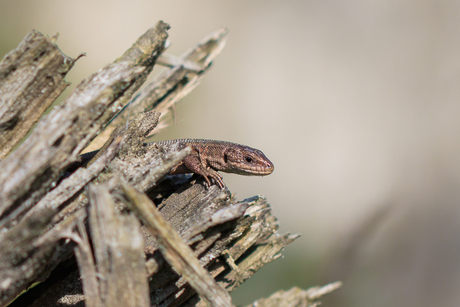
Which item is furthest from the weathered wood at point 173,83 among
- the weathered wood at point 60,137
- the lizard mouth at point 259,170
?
the weathered wood at point 60,137

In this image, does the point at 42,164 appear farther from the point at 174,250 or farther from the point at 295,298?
the point at 295,298

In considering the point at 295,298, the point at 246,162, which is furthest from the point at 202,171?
the point at 295,298

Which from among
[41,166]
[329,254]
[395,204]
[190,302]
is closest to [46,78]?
[41,166]

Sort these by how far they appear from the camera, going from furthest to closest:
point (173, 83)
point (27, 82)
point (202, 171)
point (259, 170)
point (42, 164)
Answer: point (173, 83) → point (259, 170) → point (202, 171) → point (27, 82) → point (42, 164)

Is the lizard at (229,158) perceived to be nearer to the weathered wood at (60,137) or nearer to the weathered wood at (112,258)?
the weathered wood at (60,137)

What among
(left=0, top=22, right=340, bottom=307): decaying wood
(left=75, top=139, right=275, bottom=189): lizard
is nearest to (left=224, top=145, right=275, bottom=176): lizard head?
(left=75, top=139, right=275, bottom=189): lizard

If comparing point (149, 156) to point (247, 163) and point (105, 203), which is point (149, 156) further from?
point (247, 163)
